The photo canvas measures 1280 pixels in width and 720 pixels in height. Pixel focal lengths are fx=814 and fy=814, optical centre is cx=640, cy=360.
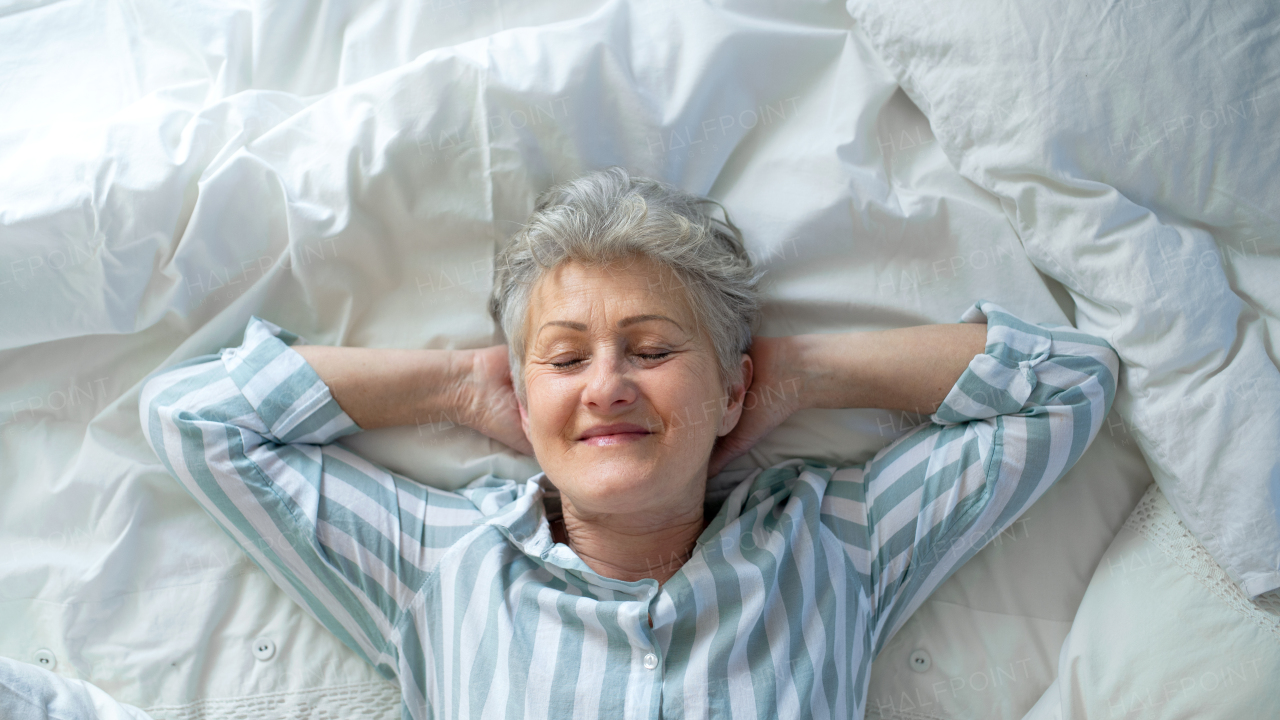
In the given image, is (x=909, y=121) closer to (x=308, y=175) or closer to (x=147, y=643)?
(x=308, y=175)

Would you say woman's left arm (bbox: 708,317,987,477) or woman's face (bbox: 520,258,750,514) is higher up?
woman's face (bbox: 520,258,750,514)

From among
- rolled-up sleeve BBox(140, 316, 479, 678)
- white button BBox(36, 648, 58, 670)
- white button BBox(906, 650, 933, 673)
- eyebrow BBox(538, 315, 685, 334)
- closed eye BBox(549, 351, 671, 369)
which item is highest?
eyebrow BBox(538, 315, 685, 334)

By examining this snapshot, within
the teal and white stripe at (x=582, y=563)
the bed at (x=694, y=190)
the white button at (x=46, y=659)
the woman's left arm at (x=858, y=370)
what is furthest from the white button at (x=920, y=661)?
the white button at (x=46, y=659)

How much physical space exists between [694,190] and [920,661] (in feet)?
3.65

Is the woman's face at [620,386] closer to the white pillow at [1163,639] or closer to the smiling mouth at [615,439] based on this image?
the smiling mouth at [615,439]

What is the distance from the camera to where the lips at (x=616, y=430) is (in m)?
1.40

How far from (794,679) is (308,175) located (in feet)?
4.50

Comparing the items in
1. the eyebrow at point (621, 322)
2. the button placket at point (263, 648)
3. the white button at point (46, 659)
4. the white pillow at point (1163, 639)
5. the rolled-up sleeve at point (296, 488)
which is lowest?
the white pillow at point (1163, 639)

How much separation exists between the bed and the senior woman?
11 centimetres

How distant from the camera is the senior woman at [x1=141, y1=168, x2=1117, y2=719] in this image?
1.45 metres

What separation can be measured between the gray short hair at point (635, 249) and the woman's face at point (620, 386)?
0.03m

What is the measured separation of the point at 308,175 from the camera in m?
1.68

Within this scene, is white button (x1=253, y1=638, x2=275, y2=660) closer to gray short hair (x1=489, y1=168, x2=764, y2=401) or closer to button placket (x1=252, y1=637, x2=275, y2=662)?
button placket (x1=252, y1=637, x2=275, y2=662)

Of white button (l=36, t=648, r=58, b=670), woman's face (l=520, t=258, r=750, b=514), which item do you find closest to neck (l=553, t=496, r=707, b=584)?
woman's face (l=520, t=258, r=750, b=514)
